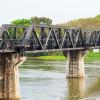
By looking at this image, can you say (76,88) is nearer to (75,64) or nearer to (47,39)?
(47,39)

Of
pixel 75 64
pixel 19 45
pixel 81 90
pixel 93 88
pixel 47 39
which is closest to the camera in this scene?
pixel 19 45

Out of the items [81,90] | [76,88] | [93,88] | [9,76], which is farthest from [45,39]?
[9,76]

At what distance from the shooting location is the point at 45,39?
69688 millimetres

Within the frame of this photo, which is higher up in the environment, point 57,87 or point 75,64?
point 75,64

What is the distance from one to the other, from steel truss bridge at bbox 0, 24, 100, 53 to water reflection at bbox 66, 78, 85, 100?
5.44m

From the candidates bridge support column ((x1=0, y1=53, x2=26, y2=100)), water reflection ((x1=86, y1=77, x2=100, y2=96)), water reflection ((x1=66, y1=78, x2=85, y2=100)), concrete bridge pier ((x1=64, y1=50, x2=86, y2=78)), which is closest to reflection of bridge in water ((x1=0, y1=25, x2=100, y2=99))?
bridge support column ((x1=0, y1=53, x2=26, y2=100))

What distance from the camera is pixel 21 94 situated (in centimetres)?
6469

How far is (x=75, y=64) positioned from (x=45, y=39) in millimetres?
21019

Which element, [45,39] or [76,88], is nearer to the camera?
[45,39]

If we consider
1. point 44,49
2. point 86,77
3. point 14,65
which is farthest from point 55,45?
point 86,77

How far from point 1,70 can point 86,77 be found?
34.7 meters

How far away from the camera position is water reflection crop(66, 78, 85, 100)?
6538 centimetres

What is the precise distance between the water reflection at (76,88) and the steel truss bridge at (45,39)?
5.44 m

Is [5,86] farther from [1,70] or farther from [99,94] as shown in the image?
[99,94]
